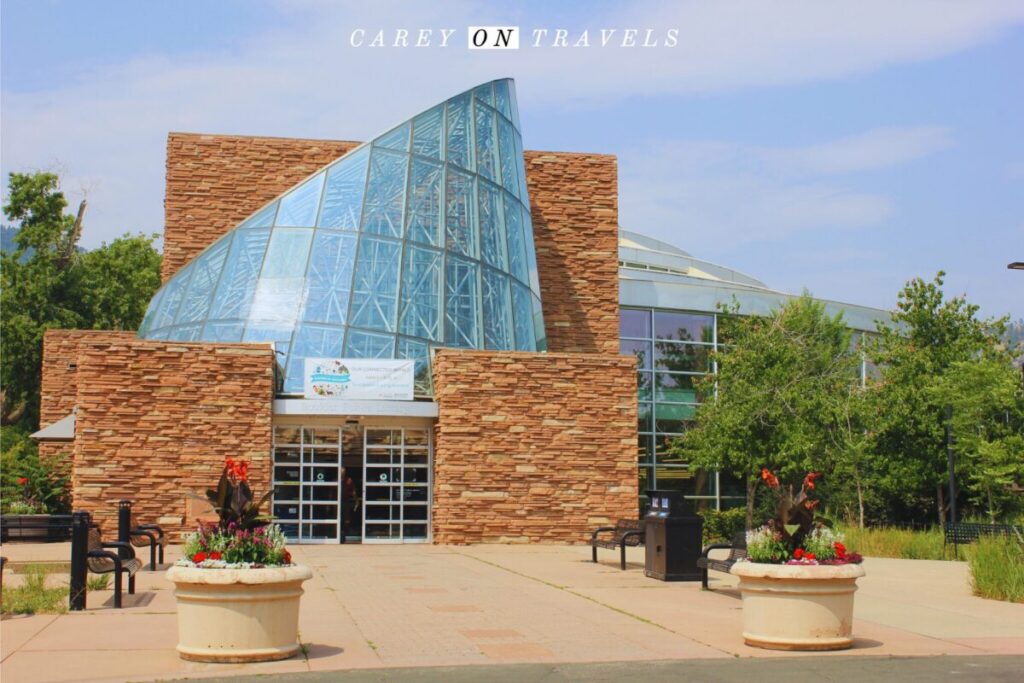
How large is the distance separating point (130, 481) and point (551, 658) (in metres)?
15.4

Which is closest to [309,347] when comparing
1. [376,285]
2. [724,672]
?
[376,285]

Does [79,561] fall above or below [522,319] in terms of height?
below

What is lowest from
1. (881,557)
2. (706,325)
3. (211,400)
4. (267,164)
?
(881,557)

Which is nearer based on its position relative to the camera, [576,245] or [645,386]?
[576,245]

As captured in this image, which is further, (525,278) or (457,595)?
(525,278)

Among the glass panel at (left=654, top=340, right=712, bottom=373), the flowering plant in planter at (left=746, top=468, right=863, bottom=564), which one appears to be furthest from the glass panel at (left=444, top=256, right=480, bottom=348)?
the flowering plant in planter at (left=746, top=468, right=863, bottom=564)

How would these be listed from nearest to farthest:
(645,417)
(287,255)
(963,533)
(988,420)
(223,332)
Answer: (963,533)
(223,332)
(287,255)
(988,420)
(645,417)

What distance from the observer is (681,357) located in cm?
3784

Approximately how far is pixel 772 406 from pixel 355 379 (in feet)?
44.8

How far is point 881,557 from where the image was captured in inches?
852

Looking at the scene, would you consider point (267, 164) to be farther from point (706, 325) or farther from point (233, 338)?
point (706, 325)

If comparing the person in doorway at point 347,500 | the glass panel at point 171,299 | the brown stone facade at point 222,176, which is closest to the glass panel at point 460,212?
the brown stone facade at point 222,176

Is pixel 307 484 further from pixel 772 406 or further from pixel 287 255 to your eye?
pixel 772 406

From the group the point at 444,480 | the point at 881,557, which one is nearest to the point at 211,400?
the point at 444,480
